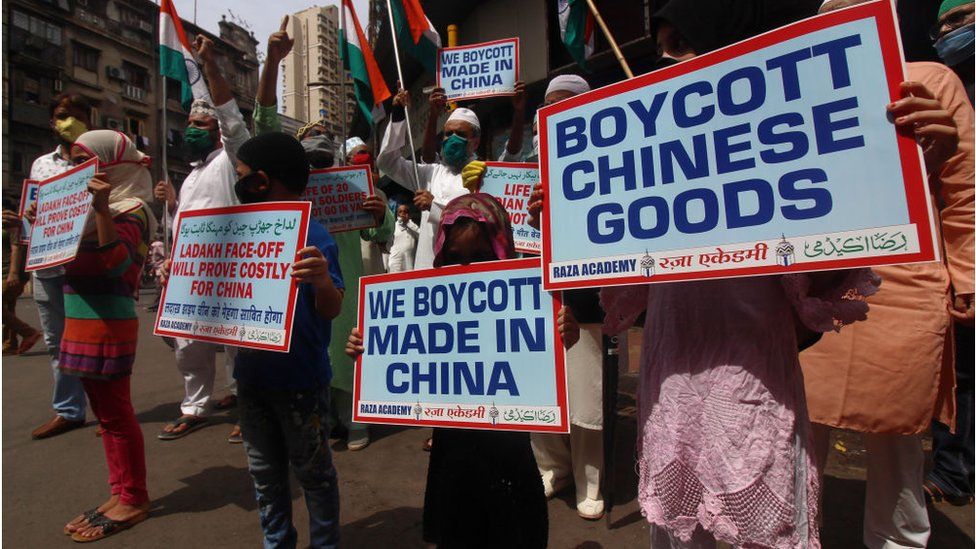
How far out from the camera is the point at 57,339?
4.47m

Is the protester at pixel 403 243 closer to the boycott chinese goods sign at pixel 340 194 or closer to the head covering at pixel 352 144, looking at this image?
the head covering at pixel 352 144

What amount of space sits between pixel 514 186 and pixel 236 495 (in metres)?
2.46

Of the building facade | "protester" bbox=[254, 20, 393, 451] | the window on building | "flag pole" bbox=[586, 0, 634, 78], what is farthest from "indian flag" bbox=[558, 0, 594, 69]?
the window on building

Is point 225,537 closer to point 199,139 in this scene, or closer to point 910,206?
point 199,139

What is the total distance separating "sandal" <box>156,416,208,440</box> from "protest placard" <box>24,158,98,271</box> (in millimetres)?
1761

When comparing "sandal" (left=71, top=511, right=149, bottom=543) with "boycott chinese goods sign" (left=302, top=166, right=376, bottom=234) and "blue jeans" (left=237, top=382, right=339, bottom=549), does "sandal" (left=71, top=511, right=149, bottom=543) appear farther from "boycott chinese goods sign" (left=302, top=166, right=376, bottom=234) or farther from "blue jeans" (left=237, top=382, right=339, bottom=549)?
"boycott chinese goods sign" (left=302, top=166, right=376, bottom=234)

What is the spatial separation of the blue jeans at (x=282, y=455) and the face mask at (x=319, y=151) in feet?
7.06

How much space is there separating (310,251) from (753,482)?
1548mm

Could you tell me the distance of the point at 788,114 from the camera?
1.23 metres

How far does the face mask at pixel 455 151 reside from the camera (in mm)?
3686

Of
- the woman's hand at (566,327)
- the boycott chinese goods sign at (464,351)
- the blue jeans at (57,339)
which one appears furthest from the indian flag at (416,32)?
the woman's hand at (566,327)

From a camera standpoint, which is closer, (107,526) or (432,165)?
(107,526)

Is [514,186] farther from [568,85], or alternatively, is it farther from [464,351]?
[464,351]

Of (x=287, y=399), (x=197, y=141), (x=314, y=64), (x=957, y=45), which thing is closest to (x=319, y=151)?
(x=197, y=141)
